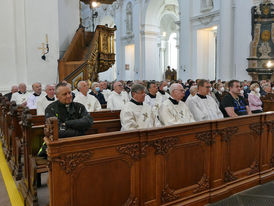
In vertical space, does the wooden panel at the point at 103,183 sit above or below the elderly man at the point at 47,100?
below

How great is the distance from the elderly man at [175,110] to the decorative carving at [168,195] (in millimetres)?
1467

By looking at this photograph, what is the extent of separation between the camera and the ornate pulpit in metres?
14.1

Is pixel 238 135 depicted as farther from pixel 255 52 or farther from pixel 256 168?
pixel 255 52

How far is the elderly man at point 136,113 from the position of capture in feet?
13.5

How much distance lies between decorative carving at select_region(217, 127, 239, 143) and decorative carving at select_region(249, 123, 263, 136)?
43 centimetres

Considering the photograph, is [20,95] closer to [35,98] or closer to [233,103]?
[35,98]

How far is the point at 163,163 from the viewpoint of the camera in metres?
3.06

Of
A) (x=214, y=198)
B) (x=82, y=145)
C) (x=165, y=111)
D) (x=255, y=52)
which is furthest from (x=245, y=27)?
(x=82, y=145)

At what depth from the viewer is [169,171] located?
3111mm

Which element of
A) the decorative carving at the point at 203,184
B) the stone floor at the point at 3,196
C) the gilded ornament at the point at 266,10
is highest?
the gilded ornament at the point at 266,10

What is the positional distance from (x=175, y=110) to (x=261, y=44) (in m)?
11.8

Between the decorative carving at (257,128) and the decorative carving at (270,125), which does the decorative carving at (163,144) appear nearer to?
the decorative carving at (257,128)

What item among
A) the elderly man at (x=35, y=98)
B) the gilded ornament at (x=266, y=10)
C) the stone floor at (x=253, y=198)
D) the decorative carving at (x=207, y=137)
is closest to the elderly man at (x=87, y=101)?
the elderly man at (x=35, y=98)

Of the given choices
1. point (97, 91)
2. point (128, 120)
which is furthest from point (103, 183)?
point (97, 91)
